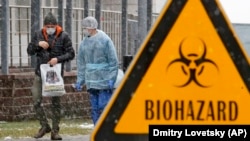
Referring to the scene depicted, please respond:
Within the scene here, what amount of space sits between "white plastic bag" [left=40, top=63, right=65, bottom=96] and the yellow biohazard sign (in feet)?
25.8

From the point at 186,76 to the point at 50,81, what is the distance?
8066 mm

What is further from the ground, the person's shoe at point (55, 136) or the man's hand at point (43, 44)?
the man's hand at point (43, 44)

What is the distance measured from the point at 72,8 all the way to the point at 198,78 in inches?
546

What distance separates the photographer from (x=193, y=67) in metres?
4.59

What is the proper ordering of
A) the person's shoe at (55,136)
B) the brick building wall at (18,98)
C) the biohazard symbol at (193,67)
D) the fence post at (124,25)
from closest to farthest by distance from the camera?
the biohazard symbol at (193,67)
the person's shoe at (55,136)
the brick building wall at (18,98)
the fence post at (124,25)

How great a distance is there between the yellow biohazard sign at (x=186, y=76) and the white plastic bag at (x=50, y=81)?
25.8 feet

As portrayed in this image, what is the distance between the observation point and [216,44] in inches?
182

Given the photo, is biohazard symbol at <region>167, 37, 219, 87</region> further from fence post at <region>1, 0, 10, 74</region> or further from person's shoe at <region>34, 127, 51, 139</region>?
fence post at <region>1, 0, 10, 74</region>

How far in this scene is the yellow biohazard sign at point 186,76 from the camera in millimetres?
4605

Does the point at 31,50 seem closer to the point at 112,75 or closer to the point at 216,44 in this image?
the point at 112,75

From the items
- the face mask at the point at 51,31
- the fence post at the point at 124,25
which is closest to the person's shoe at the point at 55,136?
the face mask at the point at 51,31

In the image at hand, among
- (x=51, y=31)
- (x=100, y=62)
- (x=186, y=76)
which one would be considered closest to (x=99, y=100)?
(x=100, y=62)

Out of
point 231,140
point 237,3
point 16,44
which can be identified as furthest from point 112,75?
point 237,3

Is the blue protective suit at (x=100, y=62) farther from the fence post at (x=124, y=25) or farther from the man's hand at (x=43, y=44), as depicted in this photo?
the fence post at (x=124, y=25)
